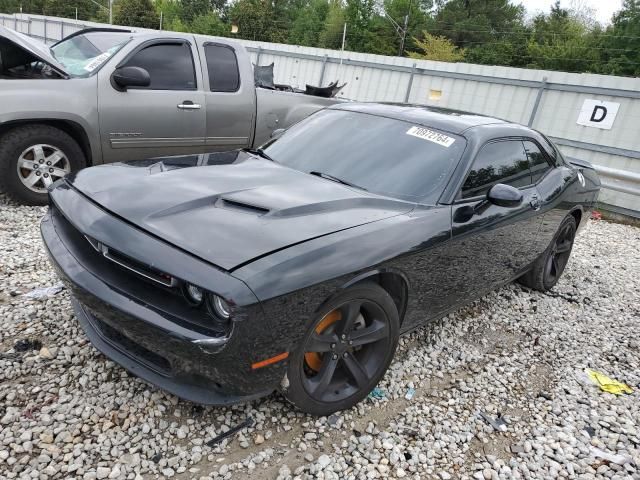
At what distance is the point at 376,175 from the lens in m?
3.09

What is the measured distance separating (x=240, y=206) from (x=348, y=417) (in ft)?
4.21

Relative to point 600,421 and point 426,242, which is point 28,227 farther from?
point 600,421

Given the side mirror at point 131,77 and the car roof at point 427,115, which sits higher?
the car roof at point 427,115

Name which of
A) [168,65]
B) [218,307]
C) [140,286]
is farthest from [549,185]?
[168,65]

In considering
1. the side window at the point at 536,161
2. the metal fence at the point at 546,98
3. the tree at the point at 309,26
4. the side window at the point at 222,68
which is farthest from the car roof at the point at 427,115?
the tree at the point at 309,26

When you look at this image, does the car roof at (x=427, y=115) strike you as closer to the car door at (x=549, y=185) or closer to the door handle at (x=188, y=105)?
the car door at (x=549, y=185)

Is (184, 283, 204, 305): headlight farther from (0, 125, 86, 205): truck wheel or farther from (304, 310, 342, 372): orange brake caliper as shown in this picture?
(0, 125, 86, 205): truck wheel

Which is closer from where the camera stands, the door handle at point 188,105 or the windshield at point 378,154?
the windshield at point 378,154

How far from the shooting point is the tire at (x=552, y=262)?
454 cm

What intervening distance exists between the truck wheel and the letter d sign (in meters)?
8.72

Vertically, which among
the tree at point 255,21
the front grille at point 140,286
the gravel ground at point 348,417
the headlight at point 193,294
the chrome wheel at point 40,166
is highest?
the tree at point 255,21

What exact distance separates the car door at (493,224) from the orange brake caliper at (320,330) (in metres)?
0.94

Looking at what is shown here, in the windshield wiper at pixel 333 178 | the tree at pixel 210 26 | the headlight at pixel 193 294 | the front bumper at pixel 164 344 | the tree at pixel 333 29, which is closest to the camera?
the front bumper at pixel 164 344

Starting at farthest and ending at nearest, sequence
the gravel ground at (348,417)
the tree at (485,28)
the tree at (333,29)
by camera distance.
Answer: the tree at (333,29), the tree at (485,28), the gravel ground at (348,417)
